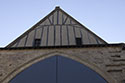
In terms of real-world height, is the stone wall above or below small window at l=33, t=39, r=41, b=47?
below

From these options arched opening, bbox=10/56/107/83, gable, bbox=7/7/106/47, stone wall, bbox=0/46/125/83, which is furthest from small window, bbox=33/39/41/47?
arched opening, bbox=10/56/107/83

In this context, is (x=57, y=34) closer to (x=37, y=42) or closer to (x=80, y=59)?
(x=37, y=42)

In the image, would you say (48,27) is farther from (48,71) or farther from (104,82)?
(104,82)

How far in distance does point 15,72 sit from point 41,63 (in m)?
1.13

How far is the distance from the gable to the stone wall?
4.28ft

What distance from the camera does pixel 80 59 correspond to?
7.71m

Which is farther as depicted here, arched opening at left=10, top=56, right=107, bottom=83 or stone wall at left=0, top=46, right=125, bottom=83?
stone wall at left=0, top=46, right=125, bottom=83

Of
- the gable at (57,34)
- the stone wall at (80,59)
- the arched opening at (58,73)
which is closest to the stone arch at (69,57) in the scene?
the stone wall at (80,59)

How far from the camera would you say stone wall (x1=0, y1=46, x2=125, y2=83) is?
23.9 feet

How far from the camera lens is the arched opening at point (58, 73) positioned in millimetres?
6957

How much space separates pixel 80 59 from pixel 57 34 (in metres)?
2.63

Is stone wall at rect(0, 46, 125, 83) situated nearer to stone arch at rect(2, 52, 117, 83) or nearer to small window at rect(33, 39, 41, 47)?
stone arch at rect(2, 52, 117, 83)

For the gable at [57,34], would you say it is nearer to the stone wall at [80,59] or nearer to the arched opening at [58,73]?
the stone wall at [80,59]

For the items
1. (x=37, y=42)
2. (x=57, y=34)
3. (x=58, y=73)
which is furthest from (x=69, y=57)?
(x=37, y=42)
